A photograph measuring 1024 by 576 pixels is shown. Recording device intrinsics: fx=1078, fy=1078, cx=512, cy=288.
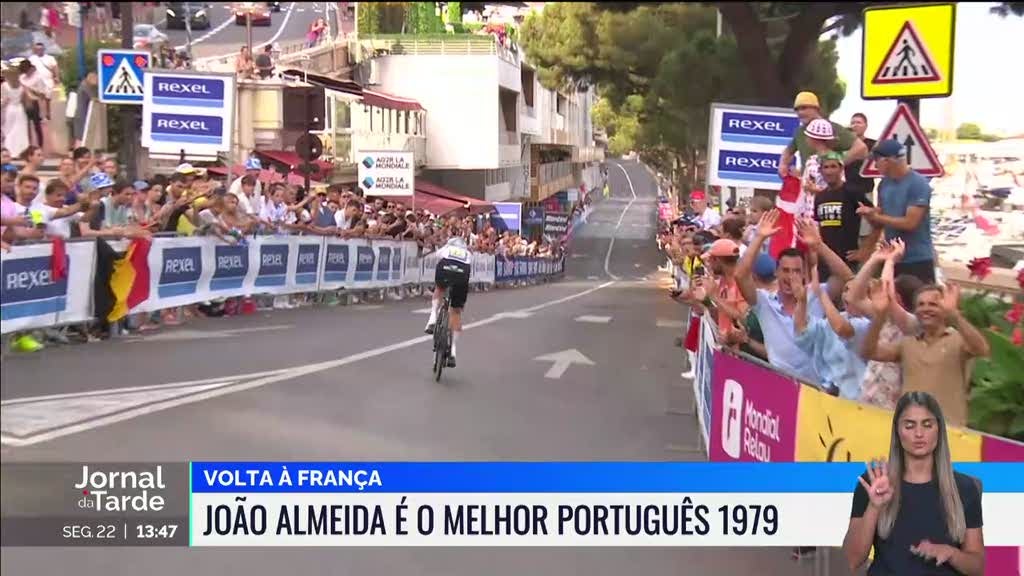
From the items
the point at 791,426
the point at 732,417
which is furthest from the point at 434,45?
the point at 732,417

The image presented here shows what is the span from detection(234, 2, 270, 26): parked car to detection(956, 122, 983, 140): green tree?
1748mm

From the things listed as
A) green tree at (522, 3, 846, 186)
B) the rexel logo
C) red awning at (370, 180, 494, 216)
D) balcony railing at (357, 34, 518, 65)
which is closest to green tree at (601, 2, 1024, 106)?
green tree at (522, 3, 846, 186)

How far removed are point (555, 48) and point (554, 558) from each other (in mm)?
1497

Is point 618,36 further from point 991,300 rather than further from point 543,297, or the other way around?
point 991,300

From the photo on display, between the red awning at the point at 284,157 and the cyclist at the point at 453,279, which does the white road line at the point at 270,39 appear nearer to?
the red awning at the point at 284,157

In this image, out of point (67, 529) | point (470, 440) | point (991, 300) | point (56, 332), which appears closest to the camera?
point (56, 332)

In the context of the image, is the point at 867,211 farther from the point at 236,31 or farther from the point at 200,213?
the point at 200,213

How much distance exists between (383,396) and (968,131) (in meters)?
1.77

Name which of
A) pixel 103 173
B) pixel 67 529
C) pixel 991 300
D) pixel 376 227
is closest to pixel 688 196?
pixel 376 227

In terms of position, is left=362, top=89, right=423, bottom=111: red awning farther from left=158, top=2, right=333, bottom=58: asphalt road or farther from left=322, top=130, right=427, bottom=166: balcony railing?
left=158, top=2, right=333, bottom=58: asphalt road

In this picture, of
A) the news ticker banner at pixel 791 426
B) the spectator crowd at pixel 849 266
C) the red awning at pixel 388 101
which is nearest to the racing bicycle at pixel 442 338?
the red awning at pixel 388 101

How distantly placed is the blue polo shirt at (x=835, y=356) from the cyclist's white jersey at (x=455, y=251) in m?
1.36

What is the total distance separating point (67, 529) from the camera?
2.78 metres

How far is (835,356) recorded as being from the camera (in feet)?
12.6
